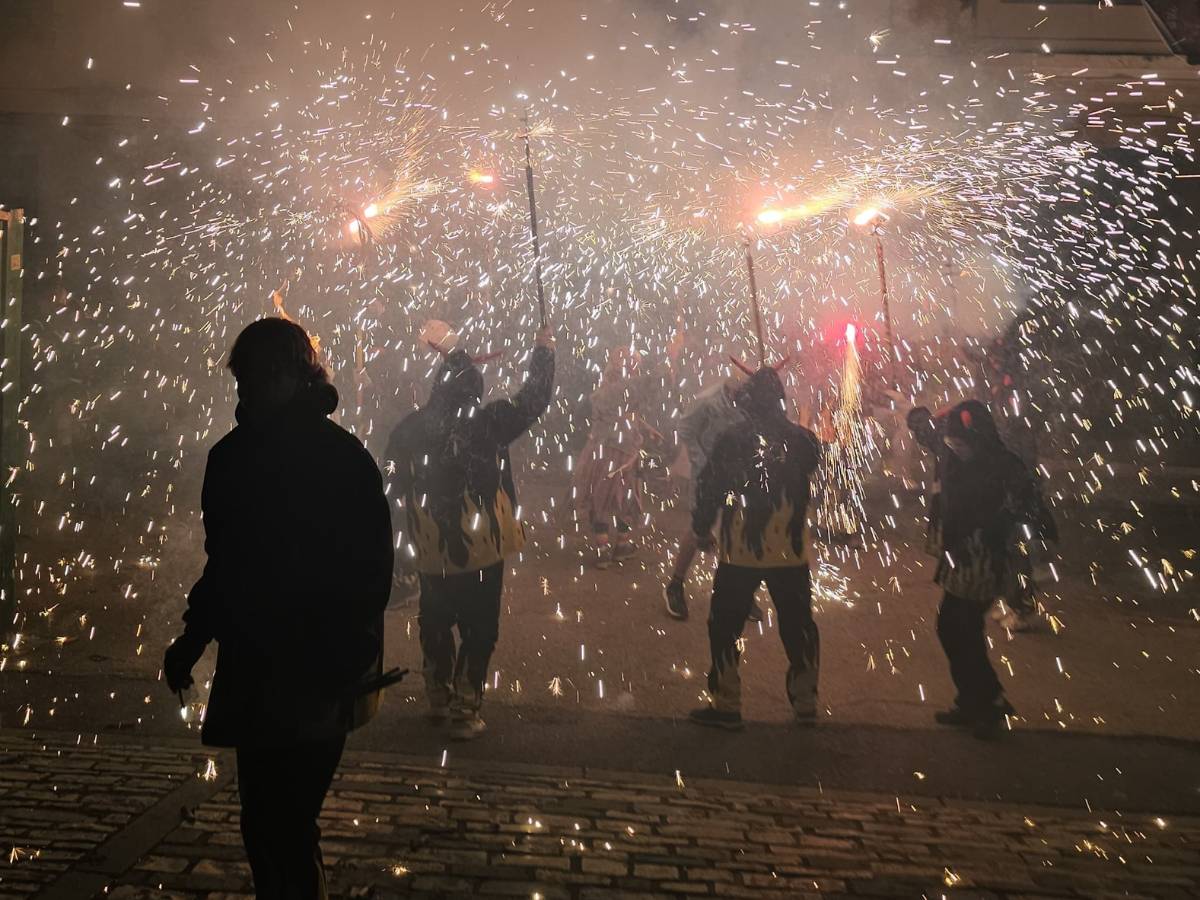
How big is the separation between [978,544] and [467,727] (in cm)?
261

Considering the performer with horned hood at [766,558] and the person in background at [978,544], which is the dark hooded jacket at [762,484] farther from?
the person in background at [978,544]

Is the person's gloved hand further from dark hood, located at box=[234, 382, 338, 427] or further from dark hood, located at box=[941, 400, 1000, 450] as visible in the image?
dark hood, located at box=[941, 400, 1000, 450]

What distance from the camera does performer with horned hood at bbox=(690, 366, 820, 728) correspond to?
13.8 feet

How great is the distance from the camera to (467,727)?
398 centimetres

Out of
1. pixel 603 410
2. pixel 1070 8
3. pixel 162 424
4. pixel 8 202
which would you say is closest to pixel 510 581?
pixel 603 410

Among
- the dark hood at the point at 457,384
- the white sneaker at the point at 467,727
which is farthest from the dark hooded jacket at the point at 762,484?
the white sneaker at the point at 467,727

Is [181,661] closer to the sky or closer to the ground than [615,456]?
closer to the sky

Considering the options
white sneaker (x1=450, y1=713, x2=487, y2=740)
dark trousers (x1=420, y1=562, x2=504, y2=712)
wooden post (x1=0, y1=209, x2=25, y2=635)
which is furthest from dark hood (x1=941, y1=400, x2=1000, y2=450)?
wooden post (x1=0, y1=209, x2=25, y2=635)

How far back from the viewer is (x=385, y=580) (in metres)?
2.21


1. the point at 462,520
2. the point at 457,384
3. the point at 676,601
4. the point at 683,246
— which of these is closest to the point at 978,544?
the point at 676,601

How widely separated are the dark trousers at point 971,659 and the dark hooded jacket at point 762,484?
2.78ft

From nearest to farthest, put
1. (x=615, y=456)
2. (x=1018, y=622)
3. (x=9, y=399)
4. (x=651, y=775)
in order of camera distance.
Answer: (x=651, y=775) → (x=9, y=399) → (x=1018, y=622) → (x=615, y=456)

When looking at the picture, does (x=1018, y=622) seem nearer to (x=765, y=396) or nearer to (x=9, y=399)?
(x=765, y=396)

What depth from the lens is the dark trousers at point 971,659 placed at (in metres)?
4.25
